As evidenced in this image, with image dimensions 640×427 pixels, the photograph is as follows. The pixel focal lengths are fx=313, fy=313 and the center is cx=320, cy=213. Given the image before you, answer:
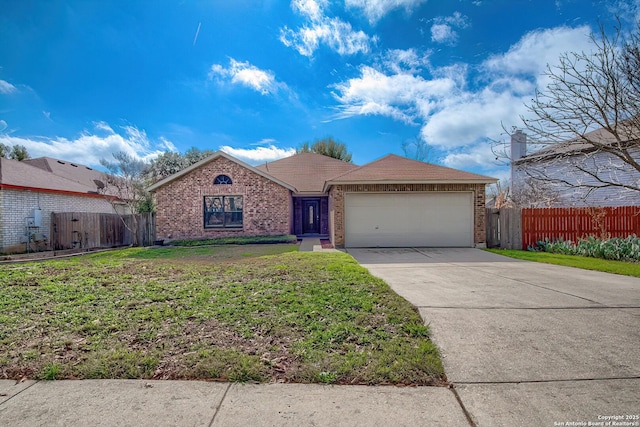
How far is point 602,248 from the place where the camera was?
10.1m

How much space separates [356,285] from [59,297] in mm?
5033

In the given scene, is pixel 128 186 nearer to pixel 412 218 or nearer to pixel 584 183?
pixel 412 218

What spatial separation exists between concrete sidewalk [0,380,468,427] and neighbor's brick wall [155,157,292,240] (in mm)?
12891

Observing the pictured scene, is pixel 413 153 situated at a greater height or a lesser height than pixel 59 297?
greater

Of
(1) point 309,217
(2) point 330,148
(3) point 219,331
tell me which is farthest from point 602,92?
(2) point 330,148

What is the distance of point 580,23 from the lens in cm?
768

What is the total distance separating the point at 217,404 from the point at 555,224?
45.8ft

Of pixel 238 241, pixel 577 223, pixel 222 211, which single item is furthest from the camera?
pixel 222 211

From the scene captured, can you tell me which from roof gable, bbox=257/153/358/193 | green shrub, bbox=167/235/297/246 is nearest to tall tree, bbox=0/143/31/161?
roof gable, bbox=257/153/358/193

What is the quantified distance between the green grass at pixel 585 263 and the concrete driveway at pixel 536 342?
1.30 metres

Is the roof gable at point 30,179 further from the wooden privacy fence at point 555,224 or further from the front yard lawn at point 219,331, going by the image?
the wooden privacy fence at point 555,224

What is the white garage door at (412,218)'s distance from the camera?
41.1 ft

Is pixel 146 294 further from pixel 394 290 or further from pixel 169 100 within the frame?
pixel 169 100

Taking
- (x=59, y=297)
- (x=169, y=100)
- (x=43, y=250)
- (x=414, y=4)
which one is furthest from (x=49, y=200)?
(x=414, y=4)
